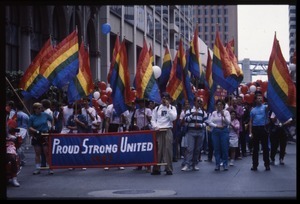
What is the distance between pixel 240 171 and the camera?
1631cm

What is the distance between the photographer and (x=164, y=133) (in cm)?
1566

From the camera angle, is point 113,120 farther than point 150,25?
No

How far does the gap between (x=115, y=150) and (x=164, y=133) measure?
4.15ft

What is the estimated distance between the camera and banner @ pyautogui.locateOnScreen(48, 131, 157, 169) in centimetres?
1509

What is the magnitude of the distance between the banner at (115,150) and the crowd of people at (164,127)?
431 millimetres

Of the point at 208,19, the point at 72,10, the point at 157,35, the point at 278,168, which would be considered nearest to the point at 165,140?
the point at 278,168

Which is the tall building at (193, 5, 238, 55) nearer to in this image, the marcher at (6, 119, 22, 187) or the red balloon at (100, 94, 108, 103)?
the red balloon at (100, 94, 108, 103)

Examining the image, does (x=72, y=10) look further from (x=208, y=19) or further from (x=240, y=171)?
(x=208, y=19)

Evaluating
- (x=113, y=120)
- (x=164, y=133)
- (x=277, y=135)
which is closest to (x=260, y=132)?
(x=277, y=135)

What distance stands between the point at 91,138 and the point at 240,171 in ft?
12.2

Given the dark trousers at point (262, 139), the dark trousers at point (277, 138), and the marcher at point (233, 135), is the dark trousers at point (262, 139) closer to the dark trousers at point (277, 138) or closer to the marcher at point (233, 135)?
the dark trousers at point (277, 138)

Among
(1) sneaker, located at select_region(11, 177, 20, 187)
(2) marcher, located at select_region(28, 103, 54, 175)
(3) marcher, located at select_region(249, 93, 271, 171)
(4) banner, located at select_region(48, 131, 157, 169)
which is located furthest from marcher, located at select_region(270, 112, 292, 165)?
(1) sneaker, located at select_region(11, 177, 20, 187)

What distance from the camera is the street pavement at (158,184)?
11492 mm

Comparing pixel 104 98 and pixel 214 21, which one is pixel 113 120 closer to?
pixel 104 98
